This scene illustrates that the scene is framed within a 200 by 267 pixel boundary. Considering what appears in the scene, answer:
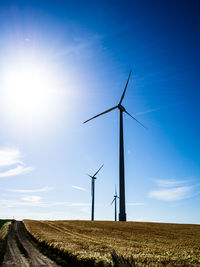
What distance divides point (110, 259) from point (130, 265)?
231cm

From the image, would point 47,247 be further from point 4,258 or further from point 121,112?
point 121,112

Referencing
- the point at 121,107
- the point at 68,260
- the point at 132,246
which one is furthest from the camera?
the point at 121,107

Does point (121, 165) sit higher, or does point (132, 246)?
point (121, 165)

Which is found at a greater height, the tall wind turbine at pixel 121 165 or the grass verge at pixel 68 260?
the tall wind turbine at pixel 121 165

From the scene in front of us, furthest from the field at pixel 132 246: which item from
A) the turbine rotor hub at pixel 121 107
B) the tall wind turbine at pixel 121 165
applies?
the turbine rotor hub at pixel 121 107

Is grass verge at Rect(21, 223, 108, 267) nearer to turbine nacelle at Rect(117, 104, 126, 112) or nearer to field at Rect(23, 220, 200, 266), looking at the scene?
field at Rect(23, 220, 200, 266)

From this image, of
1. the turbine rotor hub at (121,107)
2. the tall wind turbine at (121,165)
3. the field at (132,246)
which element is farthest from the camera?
the turbine rotor hub at (121,107)

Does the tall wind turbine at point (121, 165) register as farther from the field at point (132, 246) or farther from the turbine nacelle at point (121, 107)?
the field at point (132, 246)

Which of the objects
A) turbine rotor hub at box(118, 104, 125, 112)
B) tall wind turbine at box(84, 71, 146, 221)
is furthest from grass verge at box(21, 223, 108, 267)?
turbine rotor hub at box(118, 104, 125, 112)

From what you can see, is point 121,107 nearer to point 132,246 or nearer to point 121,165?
point 121,165

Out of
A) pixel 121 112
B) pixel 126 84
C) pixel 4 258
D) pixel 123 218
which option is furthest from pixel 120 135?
pixel 4 258

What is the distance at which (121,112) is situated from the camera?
252 ft

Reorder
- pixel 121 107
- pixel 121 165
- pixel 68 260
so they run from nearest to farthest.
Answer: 1. pixel 68 260
2. pixel 121 165
3. pixel 121 107

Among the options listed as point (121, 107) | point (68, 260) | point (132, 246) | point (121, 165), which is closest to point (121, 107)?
point (121, 107)
